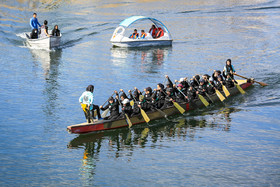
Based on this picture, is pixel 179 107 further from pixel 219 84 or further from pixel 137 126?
pixel 219 84

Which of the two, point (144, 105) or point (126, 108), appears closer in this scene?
point (126, 108)

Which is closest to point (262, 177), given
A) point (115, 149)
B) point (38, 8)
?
point (115, 149)

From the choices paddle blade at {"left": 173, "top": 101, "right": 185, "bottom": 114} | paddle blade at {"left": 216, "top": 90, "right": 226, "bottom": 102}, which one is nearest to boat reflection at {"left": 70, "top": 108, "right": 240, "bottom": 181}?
paddle blade at {"left": 173, "top": 101, "right": 185, "bottom": 114}

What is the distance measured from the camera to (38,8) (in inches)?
2256

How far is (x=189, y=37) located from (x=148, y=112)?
1016 inches

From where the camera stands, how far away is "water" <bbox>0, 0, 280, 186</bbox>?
16.1 metres

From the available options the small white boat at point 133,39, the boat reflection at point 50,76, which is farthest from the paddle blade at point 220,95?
the small white boat at point 133,39

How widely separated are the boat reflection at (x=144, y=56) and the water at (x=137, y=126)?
0.35ft

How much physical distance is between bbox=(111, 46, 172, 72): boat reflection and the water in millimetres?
105

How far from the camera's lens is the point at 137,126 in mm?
21125

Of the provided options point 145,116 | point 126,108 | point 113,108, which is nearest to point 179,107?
point 145,116

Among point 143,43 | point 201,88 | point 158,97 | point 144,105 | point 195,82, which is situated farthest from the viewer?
point 143,43

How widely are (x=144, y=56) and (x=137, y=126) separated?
18.1 metres

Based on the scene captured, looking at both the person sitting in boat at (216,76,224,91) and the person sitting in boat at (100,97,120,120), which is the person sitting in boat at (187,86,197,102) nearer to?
the person sitting in boat at (216,76,224,91)
